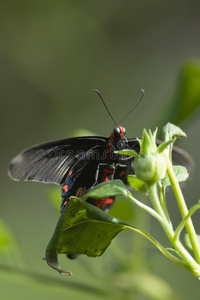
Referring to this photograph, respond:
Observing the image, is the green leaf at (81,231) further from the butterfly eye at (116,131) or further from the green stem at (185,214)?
the butterfly eye at (116,131)

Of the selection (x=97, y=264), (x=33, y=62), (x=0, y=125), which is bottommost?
(x=0, y=125)

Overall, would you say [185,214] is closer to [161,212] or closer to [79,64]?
[161,212]

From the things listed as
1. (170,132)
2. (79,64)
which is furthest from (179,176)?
(79,64)

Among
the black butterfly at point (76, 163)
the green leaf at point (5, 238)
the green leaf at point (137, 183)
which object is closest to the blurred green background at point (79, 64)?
the green leaf at point (5, 238)

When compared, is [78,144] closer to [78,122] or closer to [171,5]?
[78,122]

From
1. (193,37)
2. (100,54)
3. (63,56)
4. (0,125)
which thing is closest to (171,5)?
(193,37)

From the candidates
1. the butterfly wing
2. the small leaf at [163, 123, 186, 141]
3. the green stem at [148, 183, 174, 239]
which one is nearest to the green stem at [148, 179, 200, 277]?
the green stem at [148, 183, 174, 239]
